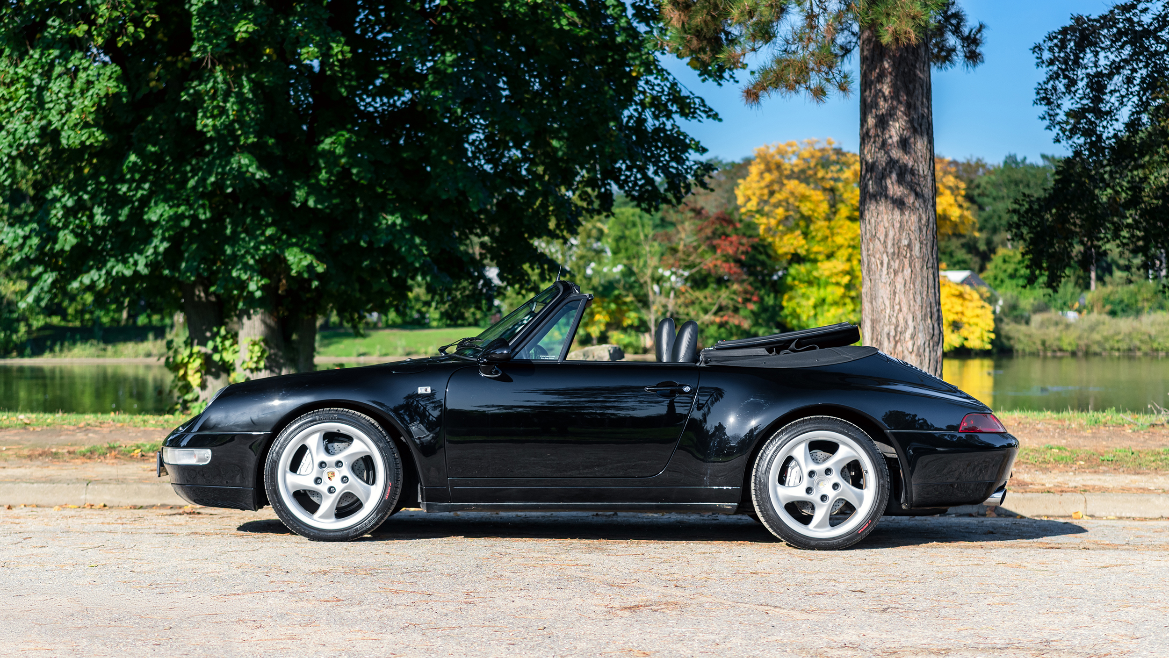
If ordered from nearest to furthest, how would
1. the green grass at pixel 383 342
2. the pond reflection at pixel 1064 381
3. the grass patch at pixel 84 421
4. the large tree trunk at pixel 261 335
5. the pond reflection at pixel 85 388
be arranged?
1. the grass patch at pixel 84 421
2. the large tree trunk at pixel 261 335
3. the pond reflection at pixel 85 388
4. the pond reflection at pixel 1064 381
5. the green grass at pixel 383 342

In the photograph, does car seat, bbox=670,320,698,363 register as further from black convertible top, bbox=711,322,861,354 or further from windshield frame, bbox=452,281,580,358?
windshield frame, bbox=452,281,580,358

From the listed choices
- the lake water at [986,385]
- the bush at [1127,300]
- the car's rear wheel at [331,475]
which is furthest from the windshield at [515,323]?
the bush at [1127,300]

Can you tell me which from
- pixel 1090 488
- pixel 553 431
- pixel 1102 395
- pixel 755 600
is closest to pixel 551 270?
pixel 1090 488

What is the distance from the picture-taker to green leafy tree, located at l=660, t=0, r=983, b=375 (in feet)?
26.8

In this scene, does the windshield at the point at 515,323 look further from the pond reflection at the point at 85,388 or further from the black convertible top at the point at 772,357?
the pond reflection at the point at 85,388

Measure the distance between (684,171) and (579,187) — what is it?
161 cm

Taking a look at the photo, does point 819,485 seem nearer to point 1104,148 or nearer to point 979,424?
point 979,424

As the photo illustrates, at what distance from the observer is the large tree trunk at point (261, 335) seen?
1320cm

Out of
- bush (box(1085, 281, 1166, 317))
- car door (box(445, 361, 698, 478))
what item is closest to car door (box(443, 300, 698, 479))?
car door (box(445, 361, 698, 478))

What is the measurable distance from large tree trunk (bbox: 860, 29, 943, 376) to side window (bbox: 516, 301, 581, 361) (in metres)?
3.78

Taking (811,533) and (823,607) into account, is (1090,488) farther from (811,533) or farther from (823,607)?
(823,607)

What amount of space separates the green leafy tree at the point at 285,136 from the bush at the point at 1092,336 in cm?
4582

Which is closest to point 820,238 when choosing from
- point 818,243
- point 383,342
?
point 818,243

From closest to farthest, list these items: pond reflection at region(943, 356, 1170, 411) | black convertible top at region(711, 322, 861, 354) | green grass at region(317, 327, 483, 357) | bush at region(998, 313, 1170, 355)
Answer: black convertible top at region(711, 322, 861, 354)
pond reflection at region(943, 356, 1170, 411)
green grass at region(317, 327, 483, 357)
bush at region(998, 313, 1170, 355)
